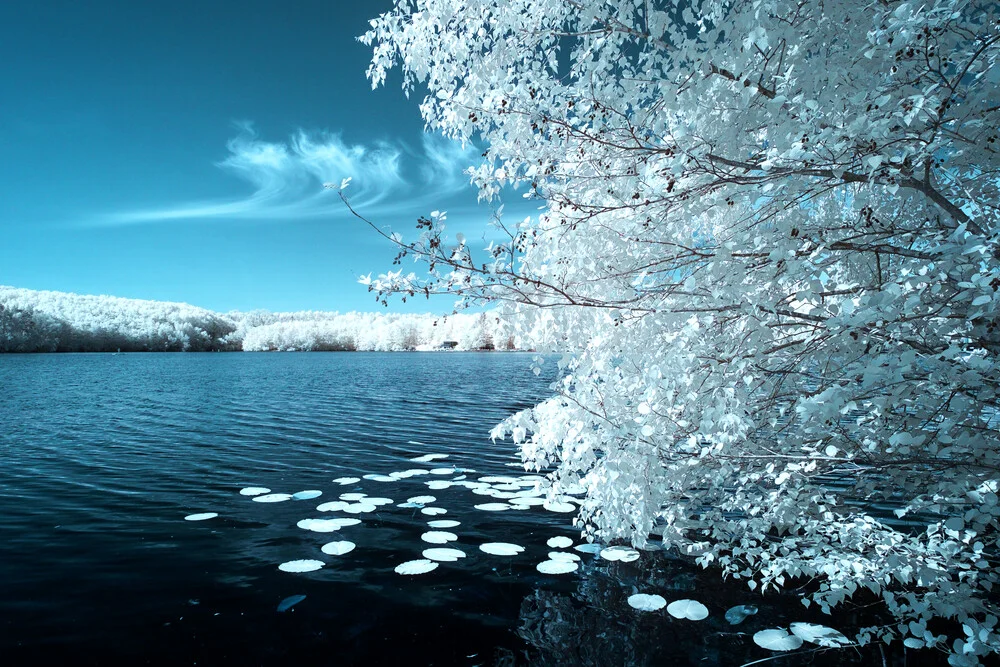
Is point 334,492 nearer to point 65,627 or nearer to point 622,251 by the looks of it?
point 65,627

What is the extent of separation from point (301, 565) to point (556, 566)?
3169 millimetres

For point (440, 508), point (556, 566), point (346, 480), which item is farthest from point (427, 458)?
point (556, 566)

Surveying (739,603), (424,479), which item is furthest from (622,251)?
(424,479)

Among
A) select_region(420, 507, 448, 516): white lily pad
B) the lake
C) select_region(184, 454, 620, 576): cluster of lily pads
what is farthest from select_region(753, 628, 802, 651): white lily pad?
select_region(420, 507, 448, 516): white lily pad

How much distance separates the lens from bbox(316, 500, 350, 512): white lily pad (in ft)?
29.0

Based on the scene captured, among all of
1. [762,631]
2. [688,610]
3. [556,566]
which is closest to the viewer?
[762,631]

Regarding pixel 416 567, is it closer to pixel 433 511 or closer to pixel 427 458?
pixel 433 511

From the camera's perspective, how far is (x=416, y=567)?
259 inches

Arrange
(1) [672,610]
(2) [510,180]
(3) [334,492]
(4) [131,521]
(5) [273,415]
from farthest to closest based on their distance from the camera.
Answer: (5) [273,415]
(3) [334,492]
(4) [131,521]
(1) [672,610]
(2) [510,180]

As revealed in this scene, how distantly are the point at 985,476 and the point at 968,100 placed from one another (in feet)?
9.63

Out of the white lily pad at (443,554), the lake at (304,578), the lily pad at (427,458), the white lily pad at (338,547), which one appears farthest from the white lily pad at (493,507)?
the lily pad at (427,458)

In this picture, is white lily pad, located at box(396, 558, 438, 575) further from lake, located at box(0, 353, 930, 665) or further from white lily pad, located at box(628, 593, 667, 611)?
white lily pad, located at box(628, 593, 667, 611)

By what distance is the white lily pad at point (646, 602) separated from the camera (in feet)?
18.6

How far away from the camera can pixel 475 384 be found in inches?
1387
